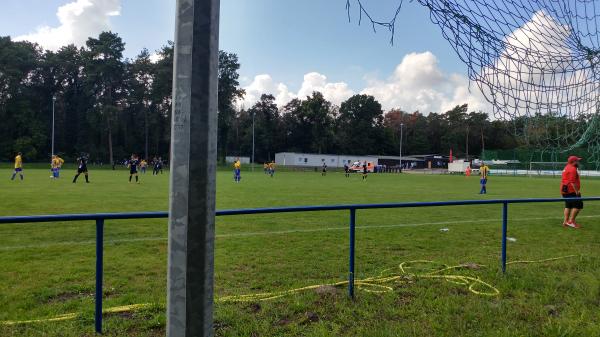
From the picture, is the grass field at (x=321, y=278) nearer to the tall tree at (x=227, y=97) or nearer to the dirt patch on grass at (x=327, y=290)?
the dirt patch on grass at (x=327, y=290)

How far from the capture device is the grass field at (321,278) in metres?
4.48

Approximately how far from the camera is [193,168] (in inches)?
77.6

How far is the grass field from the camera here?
4.48 m

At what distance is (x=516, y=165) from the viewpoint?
58.4 m

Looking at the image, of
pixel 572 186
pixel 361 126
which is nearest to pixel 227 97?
pixel 361 126

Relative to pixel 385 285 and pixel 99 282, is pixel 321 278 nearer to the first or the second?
pixel 385 285

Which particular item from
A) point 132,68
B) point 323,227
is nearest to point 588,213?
point 323,227

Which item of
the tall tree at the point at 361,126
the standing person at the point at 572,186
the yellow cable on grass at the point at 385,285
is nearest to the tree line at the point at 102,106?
the tall tree at the point at 361,126

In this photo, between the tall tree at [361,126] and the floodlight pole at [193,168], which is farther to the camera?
the tall tree at [361,126]

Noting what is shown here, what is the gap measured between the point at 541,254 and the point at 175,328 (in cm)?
773

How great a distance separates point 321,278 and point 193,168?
4.67 m

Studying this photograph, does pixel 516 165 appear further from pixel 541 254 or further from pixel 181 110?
pixel 181 110

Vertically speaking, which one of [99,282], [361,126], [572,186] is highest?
[361,126]

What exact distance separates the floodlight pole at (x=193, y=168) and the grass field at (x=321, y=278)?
2344 mm
